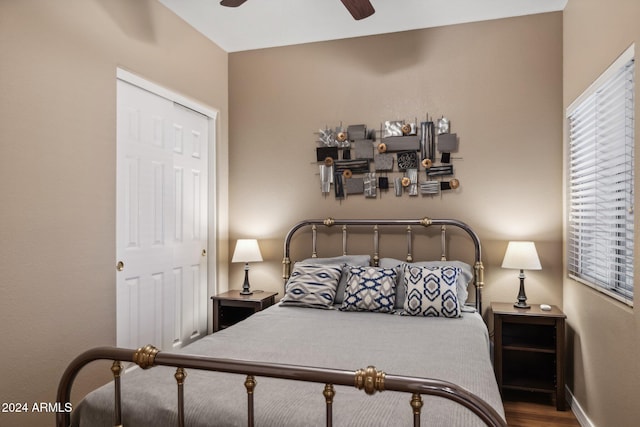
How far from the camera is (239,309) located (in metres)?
3.81

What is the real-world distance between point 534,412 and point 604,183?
151cm

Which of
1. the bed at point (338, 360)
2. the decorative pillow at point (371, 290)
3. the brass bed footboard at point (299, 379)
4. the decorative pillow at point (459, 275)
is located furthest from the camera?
the decorative pillow at point (459, 275)

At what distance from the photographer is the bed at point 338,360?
1389 mm

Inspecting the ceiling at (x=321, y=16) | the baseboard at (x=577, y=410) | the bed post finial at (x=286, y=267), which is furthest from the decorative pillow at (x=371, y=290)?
the ceiling at (x=321, y=16)

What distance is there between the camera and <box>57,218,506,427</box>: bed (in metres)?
1.39

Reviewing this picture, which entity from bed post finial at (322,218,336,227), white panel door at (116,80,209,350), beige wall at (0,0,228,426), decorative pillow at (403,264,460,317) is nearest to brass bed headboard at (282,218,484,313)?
bed post finial at (322,218,336,227)

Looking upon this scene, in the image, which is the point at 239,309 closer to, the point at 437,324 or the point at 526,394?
the point at 437,324

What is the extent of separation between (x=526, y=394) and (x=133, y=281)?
282 centimetres

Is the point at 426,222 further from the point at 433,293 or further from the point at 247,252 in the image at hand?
the point at 247,252

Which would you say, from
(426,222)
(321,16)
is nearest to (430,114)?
(426,222)

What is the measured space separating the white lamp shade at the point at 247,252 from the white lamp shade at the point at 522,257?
6.22ft

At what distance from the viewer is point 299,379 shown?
4.34ft

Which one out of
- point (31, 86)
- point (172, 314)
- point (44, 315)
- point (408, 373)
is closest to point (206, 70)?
point (31, 86)

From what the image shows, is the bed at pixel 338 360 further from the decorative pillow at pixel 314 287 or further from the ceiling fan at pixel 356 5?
the ceiling fan at pixel 356 5
